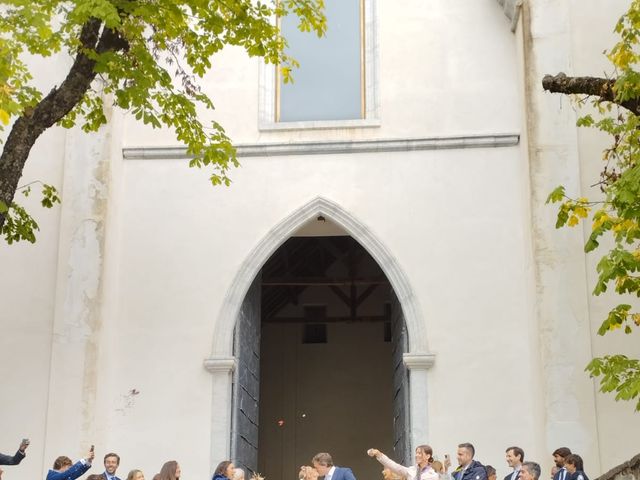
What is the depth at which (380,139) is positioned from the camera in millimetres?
13742

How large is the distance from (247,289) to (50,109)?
14.3 ft

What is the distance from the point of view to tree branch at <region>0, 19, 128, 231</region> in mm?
9812

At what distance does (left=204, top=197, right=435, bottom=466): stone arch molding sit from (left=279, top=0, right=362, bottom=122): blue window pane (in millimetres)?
1380

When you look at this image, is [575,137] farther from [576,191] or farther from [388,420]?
[388,420]

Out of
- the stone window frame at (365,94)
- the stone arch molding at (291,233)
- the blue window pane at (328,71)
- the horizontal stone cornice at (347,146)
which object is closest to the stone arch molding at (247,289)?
the stone arch molding at (291,233)

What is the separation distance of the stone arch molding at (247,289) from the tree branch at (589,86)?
3.84 m

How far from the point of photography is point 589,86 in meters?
10.1

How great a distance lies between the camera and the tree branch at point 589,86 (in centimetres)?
978

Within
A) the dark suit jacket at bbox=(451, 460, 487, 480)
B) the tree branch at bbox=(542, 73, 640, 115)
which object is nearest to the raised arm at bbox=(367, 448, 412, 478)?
the dark suit jacket at bbox=(451, 460, 487, 480)

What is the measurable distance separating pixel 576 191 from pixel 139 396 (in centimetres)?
593

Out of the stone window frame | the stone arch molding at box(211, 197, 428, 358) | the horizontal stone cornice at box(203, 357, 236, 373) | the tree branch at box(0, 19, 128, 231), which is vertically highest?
the stone window frame

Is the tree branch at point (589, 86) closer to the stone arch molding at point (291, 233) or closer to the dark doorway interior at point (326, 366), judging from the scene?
the stone arch molding at point (291, 233)

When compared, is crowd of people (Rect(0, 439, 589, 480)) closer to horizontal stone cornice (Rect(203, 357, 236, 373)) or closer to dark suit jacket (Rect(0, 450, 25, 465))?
dark suit jacket (Rect(0, 450, 25, 465))

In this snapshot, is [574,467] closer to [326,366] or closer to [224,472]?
[224,472]
